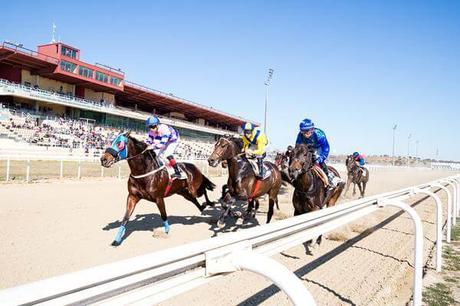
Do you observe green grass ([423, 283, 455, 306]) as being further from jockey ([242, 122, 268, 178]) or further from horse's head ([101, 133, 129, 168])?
horse's head ([101, 133, 129, 168])

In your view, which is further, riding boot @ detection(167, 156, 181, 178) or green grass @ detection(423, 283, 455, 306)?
riding boot @ detection(167, 156, 181, 178)

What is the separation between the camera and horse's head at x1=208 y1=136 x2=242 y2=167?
5918 mm

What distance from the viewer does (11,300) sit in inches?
35.7

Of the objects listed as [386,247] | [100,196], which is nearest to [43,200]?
[100,196]

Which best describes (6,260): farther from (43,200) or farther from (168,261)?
(43,200)

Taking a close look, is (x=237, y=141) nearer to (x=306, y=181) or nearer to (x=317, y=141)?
(x=317, y=141)

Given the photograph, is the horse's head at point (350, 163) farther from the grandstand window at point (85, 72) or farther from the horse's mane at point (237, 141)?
the grandstand window at point (85, 72)

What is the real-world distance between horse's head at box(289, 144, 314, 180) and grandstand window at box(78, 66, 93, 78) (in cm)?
3683

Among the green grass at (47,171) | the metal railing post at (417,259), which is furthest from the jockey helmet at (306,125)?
the green grass at (47,171)

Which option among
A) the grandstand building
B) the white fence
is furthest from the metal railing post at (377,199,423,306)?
the grandstand building

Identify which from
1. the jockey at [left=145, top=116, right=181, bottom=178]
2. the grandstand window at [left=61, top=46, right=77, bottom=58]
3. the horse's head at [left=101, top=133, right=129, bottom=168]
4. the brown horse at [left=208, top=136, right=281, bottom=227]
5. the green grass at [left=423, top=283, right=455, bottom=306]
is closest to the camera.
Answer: the green grass at [left=423, top=283, right=455, bottom=306]

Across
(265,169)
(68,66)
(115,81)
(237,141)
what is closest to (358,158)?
(265,169)

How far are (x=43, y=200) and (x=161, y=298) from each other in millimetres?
8155

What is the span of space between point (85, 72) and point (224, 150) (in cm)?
3594
